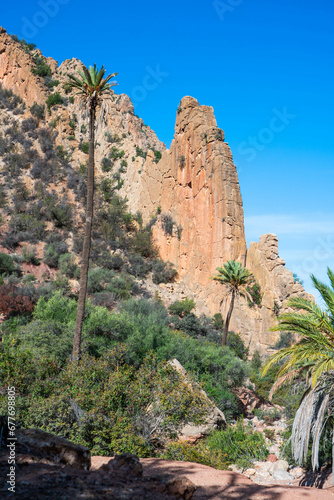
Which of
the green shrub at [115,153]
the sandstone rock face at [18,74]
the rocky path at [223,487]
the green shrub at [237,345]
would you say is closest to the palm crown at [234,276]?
the green shrub at [237,345]

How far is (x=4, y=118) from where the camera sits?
4425 centimetres

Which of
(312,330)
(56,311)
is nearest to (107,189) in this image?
(56,311)

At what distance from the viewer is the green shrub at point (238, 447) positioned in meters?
12.0

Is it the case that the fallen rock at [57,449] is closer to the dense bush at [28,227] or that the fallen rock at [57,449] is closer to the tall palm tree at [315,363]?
the tall palm tree at [315,363]

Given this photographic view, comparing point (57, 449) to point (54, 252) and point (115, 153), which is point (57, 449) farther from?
point (115, 153)


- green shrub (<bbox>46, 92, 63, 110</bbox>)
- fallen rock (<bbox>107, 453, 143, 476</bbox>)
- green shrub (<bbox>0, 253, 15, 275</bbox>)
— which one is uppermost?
green shrub (<bbox>46, 92, 63, 110</bbox>)

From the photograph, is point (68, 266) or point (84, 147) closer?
point (68, 266)

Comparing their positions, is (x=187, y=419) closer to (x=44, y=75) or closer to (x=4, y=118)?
(x=4, y=118)

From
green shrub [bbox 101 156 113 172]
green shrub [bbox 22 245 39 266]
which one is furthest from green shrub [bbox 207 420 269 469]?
green shrub [bbox 101 156 113 172]

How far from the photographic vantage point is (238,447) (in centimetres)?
1252

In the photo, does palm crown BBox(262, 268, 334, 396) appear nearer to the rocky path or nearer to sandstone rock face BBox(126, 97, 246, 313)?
the rocky path

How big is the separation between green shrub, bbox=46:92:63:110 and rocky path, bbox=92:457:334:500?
46.5 meters

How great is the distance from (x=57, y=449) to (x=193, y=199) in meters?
31.7

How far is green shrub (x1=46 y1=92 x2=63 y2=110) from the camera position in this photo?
46.6 m
